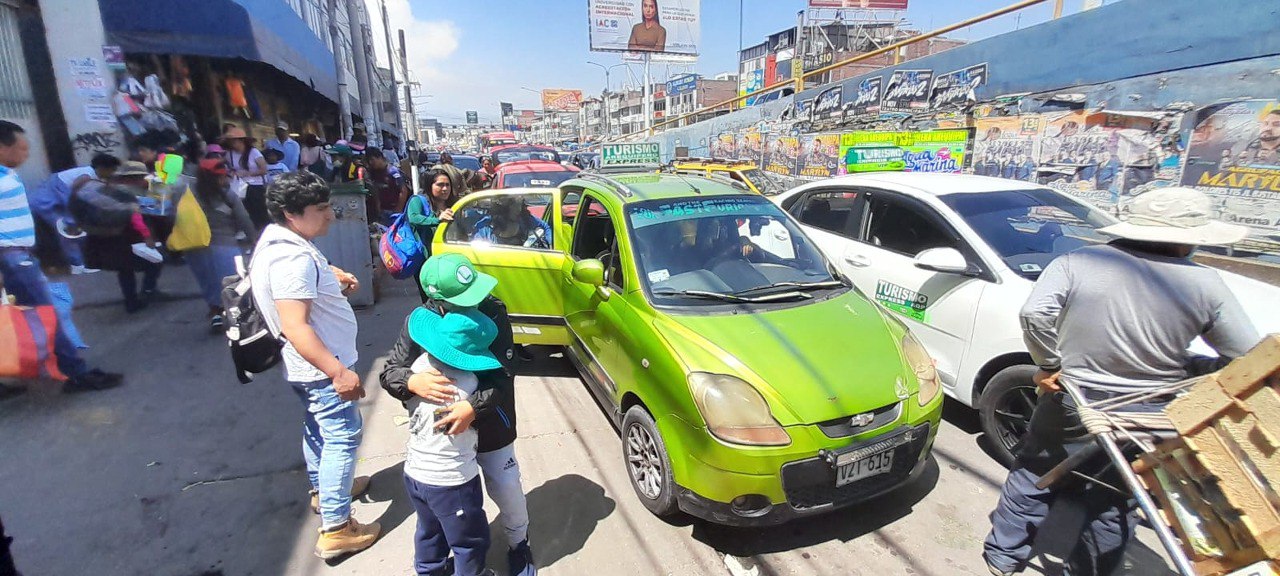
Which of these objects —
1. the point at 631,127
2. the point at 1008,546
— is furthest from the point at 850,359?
the point at 631,127

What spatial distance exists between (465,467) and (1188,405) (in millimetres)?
2317

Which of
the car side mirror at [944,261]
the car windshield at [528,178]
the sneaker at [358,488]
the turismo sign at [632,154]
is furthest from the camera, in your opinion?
the turismo sign at [632,154]

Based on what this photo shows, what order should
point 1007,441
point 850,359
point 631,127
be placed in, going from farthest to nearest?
point 631,127 → point 1007,441 → point 850,359

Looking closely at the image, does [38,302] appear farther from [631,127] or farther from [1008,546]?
[631,127]

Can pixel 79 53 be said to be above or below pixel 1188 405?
above

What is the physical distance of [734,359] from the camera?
2586mm

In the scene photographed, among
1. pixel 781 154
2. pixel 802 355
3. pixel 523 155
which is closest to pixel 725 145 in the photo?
pixel 781 154

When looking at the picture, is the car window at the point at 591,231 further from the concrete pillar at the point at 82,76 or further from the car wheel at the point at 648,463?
the concrete pillar at the point at 82,76

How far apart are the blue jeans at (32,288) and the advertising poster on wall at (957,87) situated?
13.1 m

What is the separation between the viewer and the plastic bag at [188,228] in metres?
5.36

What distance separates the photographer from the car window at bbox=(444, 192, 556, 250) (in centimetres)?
479

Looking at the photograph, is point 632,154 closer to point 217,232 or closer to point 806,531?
point 217,232

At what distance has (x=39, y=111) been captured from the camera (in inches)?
227

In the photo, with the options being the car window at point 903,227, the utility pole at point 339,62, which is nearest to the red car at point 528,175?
the car window at point 903,227
